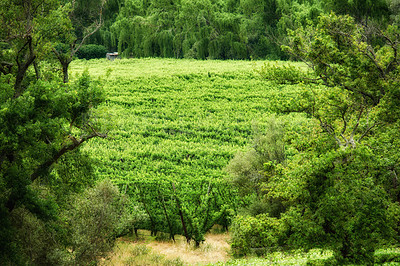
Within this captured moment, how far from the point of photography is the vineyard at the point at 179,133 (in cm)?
2059

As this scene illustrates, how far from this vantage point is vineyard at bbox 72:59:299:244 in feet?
67.6

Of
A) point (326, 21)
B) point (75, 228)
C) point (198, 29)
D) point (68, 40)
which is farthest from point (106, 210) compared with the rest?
point (198, 29)

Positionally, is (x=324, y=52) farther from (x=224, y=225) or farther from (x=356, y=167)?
(x=224, y=225)

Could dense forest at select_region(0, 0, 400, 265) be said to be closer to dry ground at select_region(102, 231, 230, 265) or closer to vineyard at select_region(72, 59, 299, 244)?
vineyard at select_region(72, 59, 299, 244)

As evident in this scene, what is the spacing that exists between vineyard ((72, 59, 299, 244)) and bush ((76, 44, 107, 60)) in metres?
7.78

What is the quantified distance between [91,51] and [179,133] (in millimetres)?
35816

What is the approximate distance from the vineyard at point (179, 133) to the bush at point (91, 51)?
778cm

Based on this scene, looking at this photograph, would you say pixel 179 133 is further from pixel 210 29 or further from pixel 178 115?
pixel 210 29

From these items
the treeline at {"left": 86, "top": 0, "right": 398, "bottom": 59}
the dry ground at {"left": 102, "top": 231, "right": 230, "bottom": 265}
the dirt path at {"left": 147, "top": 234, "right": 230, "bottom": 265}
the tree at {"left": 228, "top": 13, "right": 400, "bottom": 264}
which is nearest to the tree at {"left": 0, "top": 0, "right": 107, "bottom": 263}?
the dry ground at {"left": 102, "top": 231, "right": 230, "bottom": 265}

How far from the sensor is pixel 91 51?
6272 centimetres

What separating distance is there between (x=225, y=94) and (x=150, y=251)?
24.2 metres

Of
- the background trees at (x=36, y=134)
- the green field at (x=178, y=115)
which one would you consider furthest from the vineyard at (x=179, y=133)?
the background trees at (x=36, y=134)

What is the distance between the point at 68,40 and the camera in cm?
1683

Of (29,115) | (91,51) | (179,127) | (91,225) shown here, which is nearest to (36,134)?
(29,115)
